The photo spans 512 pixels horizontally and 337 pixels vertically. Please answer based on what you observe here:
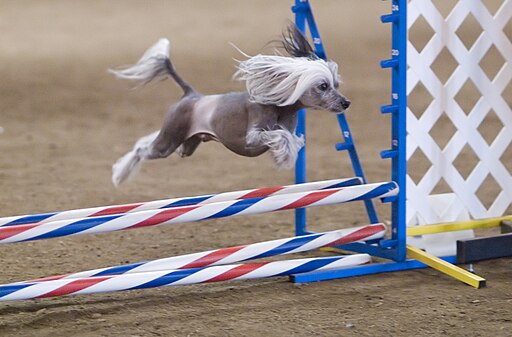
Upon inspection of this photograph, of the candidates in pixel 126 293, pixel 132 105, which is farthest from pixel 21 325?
pixel 132 105

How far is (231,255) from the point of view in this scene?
11.0 feet

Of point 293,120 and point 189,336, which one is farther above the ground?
point 293,120

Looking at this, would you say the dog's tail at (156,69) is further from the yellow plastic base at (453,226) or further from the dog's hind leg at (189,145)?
the yellow plastic base at (453,226)

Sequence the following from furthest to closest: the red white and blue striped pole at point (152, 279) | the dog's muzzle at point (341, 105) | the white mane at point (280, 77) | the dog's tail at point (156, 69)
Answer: the dog's tail at point (156, 69), the dog's muzzle at point (341, 105), the white mane at point (280, 77), the red white and blue striped pole at point (152, 279)

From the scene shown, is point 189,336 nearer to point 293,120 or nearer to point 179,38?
point 293,120

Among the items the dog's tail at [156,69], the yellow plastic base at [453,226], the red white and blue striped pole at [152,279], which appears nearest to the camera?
the red white and blue striped pole at [152,279]

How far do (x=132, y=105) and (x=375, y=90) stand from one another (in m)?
2.44

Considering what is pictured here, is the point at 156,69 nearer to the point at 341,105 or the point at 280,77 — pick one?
the point at 280,77

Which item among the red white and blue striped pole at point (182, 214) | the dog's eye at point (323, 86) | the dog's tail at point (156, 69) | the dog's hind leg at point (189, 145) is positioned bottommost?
the red white and blue striped pole at point (182, 214)

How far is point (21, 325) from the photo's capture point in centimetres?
314

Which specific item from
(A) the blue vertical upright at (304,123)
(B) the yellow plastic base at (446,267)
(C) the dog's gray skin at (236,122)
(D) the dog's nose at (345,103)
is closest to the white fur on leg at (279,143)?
(C) the dog's gray skin at (236,122)

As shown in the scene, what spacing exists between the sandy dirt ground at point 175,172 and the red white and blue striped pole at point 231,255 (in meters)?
0.16

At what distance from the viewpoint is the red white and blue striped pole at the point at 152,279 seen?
299 cm

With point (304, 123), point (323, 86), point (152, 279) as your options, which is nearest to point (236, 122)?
point (323, 86)
